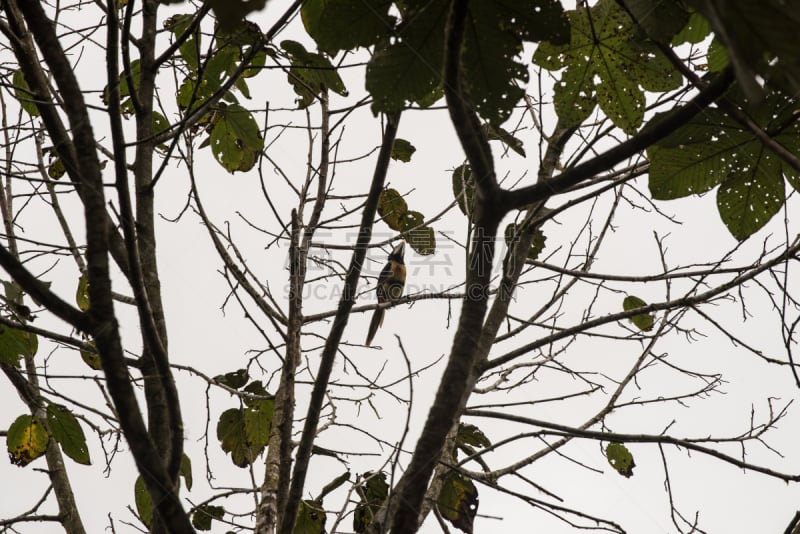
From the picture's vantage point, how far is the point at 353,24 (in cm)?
106

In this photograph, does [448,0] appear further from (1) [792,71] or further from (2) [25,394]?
(2) [25,394]

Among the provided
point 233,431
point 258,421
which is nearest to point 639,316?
point 258,421

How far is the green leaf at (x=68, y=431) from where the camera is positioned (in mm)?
1988

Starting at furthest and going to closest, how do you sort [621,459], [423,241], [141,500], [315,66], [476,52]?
[423,241] → [621,459] → [141,500] → [315,66] → [476,52]

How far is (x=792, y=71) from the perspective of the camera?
50cm

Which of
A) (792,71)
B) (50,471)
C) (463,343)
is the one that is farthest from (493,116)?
(50,471)

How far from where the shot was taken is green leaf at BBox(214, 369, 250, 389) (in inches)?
99.3

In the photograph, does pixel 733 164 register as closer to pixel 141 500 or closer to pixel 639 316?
pixel 639 316

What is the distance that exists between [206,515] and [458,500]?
36.1 inches

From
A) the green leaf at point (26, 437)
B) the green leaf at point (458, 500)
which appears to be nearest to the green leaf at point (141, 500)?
the green leaf at point (26, 437)

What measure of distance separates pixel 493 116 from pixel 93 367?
2.02 metres

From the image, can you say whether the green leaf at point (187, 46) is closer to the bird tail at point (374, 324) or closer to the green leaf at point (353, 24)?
the green leaf at point (353, 24)

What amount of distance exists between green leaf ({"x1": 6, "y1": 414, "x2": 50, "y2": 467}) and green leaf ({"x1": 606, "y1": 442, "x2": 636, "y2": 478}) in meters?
2.06

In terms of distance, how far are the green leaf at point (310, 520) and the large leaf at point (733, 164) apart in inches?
62.9
